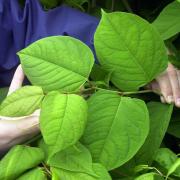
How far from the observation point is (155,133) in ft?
1.75

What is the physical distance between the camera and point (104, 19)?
46 centimetres

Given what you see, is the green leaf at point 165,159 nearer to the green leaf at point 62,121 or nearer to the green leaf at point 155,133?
the green leaf at point 155,133

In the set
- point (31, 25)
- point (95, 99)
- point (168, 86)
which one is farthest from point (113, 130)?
point (31, 25)

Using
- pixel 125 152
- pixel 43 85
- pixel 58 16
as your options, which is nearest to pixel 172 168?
pixel 125 152

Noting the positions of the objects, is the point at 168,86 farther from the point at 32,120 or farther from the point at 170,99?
the point at 32,120

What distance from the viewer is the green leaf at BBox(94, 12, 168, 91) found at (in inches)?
18.5

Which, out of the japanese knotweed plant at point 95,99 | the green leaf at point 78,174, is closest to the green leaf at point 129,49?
the japanese knotweed plant at point 95,99

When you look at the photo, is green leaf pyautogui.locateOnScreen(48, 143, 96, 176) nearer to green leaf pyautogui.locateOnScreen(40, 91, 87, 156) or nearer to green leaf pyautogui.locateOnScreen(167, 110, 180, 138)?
green leaf pyautogui.locateOnScreen(40, 91, 87, 156)

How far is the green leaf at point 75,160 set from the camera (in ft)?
1.49

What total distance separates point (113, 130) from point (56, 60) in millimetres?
106

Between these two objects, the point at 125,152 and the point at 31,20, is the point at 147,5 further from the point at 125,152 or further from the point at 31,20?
the point at 125,152

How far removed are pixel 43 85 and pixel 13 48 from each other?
321 millimetres

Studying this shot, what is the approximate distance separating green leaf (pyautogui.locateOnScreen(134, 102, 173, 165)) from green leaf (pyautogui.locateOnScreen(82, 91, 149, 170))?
0.07 metres

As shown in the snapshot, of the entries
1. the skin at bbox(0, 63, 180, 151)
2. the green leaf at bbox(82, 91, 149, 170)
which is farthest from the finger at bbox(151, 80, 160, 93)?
the green leaf at bbox(82, 91, 149, 170)
